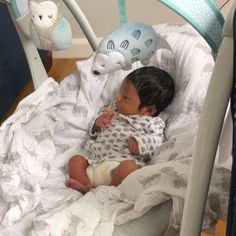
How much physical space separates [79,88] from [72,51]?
1.13 metres

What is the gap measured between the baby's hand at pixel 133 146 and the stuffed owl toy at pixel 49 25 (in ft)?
1.14

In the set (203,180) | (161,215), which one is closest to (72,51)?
(161,215)

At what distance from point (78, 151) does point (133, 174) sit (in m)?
0.38

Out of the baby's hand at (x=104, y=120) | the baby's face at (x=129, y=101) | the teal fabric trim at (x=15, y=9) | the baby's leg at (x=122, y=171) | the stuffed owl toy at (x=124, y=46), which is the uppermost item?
the teal fabric trim at (x=15, y=9)

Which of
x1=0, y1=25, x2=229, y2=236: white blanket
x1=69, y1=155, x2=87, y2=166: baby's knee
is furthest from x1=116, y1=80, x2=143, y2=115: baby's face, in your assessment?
x1=69, y1=155, x2=87, y2=166: baby's knee

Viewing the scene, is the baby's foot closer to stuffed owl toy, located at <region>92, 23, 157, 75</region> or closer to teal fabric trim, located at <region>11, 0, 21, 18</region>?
stuffed owl toy, located at <region>92, 23, 157, 75</region>

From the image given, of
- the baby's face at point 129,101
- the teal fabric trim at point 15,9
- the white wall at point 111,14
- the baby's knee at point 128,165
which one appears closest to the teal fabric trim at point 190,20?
the baby's knee at point 128,165

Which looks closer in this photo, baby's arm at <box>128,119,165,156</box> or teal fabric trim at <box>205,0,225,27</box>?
teal fabric trim at <box>205,0,225,27</box>

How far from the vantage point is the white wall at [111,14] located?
2.47 m

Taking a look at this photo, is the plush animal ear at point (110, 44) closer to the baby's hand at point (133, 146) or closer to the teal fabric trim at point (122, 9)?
the teal fabric trim at point (122, 9)

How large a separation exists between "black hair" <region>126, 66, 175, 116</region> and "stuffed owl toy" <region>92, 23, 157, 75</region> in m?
0.32

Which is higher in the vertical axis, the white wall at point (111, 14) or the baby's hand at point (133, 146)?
the white wall at point (111, 14)

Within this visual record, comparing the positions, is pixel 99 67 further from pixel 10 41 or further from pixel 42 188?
pixel 10 41

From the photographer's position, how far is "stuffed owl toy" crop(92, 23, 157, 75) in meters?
1.12
